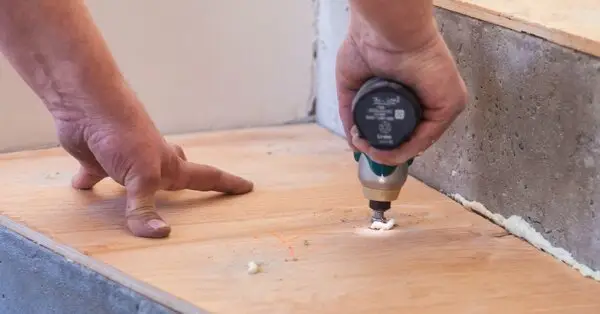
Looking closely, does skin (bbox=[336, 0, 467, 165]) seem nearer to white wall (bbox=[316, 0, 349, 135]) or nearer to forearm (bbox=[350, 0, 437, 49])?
forearm (bbox=[350, 0, 437, 49])

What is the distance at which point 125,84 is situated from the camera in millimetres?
987

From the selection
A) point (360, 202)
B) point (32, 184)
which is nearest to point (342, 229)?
point (360, 202)

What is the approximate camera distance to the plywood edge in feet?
2.60

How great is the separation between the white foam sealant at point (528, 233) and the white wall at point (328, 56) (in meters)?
0.39

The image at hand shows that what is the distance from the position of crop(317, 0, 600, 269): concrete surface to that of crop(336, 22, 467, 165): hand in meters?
0.12

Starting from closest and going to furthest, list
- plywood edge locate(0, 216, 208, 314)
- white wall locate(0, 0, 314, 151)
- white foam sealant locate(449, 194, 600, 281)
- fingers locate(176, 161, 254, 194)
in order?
plywood edge locate(0, 216, 208, 314)
white foam sealant locate(449, 194, 600, 281)
fingers locate(176, 161, 254, 194)
white wall locate(0, 0, 314, 151)

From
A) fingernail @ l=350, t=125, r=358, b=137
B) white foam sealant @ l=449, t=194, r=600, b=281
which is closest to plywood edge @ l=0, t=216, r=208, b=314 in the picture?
fingernail @ l=350, t=125, r=358, b=137

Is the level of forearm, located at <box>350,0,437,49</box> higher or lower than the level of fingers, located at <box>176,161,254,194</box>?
higher

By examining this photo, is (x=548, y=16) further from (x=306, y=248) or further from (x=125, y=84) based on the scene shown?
(x=125, y=84)

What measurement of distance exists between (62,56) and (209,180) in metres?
0.25

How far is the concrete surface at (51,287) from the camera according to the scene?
2.74ft

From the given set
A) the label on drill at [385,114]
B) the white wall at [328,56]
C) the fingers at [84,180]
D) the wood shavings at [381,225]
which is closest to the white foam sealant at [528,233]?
the wood shavings at [381,225]

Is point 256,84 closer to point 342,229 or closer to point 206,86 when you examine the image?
point 206,86

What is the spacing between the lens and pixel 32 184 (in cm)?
113
